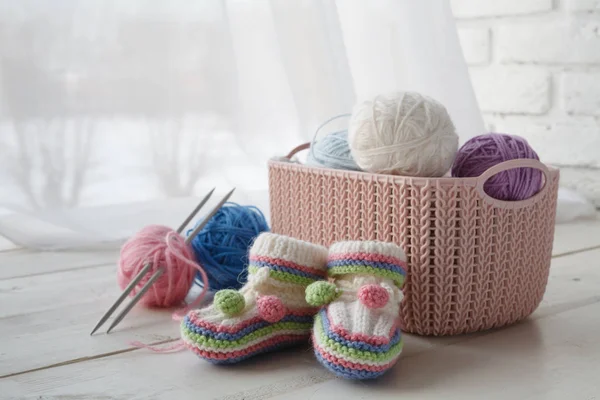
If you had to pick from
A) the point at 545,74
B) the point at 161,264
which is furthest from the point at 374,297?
the point at 545,74

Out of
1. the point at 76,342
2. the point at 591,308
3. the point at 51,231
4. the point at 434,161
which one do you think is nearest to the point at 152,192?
the point at 51,231

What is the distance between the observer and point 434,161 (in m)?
0.91

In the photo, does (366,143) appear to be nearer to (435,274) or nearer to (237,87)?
(435,274)

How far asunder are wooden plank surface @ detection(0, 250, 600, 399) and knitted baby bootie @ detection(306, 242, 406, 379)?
0.11 ft

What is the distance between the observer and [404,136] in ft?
2.95

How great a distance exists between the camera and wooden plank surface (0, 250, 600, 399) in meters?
0.77

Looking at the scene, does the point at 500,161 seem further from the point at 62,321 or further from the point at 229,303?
the point at 62,321

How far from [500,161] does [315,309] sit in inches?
11.3

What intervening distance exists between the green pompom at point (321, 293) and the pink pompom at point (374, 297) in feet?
0.13

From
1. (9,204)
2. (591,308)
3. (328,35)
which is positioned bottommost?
(591,308)

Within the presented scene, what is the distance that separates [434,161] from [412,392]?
0.29 m

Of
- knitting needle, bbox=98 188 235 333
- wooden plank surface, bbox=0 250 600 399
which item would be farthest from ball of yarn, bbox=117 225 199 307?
wooden plank surface, bbox=0 250 600 399

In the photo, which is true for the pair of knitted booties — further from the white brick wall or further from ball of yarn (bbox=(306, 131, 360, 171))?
the white brick wall

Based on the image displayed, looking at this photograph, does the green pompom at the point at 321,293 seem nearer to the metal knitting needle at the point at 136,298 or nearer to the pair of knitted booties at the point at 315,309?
the pair of knitted booties at the point at 315,309
